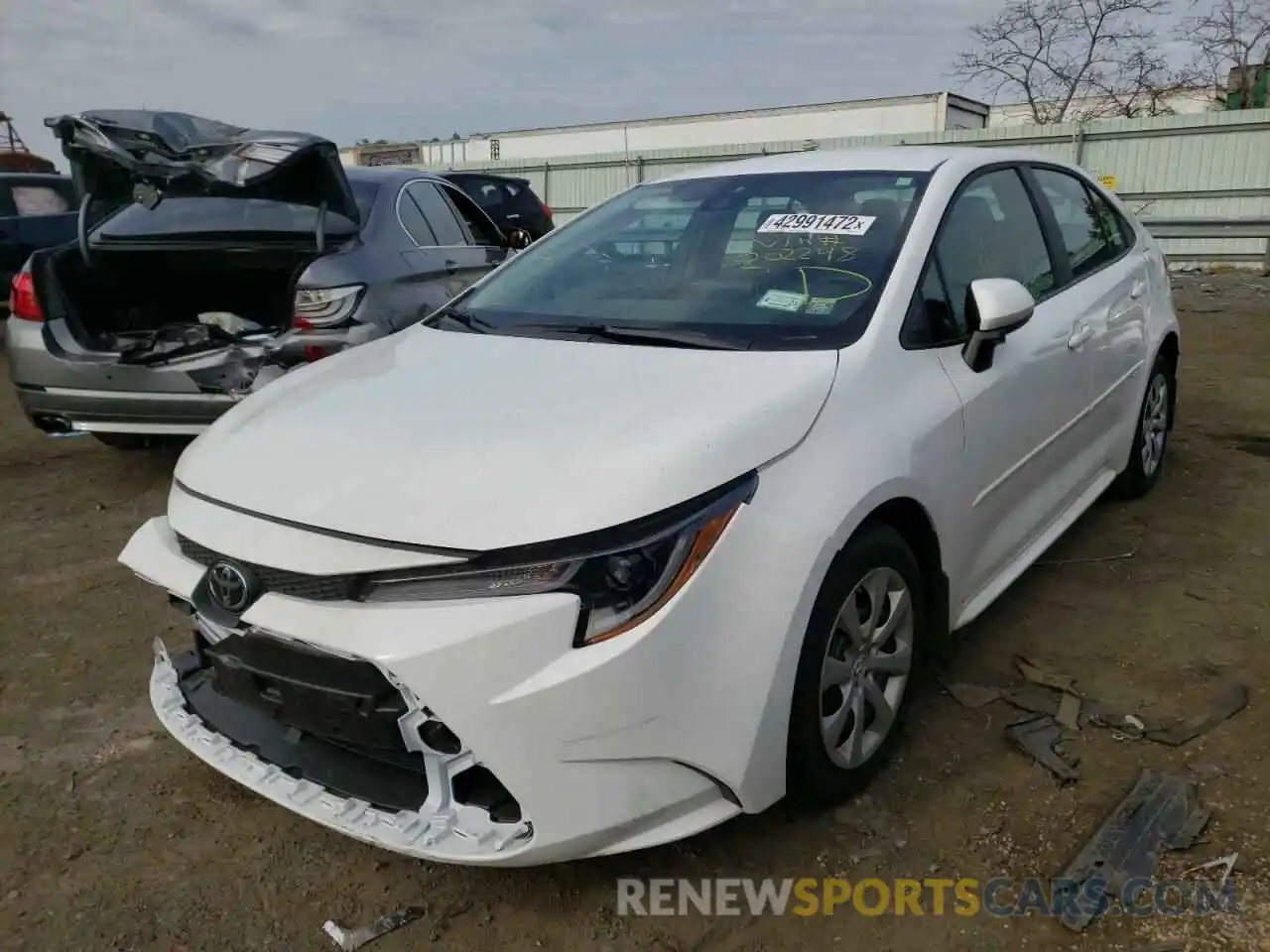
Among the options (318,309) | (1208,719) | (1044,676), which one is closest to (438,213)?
(318,309)

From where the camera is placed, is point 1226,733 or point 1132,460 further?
point 1132,460

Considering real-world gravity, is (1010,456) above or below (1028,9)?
below

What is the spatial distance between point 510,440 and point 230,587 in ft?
2.12

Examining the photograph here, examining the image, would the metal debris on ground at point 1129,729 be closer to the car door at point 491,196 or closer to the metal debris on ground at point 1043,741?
the metal debris on ground at point 1043,741

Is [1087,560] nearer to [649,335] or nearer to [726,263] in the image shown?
[726,263]

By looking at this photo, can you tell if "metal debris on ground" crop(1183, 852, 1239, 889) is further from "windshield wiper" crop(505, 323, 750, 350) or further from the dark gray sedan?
the dark gray sedan

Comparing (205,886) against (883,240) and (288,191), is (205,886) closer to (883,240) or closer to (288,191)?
(883,240)

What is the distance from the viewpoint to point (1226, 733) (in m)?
2.71

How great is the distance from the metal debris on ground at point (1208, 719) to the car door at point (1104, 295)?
1.11 meters

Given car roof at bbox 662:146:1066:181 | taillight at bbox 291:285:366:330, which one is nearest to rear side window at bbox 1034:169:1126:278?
car roof at bbox 662:146:1066:181

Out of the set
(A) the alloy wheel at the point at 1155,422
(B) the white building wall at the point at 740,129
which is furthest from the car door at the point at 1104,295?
(B) the white building wall at the point at 740,129

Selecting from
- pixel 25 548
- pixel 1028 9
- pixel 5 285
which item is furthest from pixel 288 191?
pixel 1028 9

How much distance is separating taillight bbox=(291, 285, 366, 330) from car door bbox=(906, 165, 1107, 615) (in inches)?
104

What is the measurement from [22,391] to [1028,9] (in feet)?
88.6
